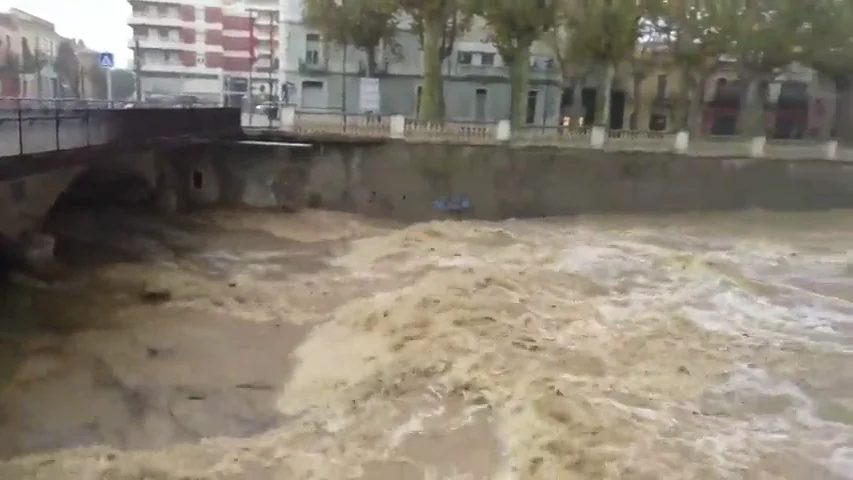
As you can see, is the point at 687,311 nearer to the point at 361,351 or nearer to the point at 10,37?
the point at 361,351

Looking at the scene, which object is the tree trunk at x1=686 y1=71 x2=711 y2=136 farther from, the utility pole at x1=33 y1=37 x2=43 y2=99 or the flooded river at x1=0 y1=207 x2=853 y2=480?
the utility pole at x1=33 y1=37 x2=43 y2=99

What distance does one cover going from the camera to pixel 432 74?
27406 millimetres

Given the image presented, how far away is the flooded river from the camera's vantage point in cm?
893

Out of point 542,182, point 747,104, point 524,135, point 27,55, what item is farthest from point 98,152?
point 747,104

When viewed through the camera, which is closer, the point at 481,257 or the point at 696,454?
the point at 696,454

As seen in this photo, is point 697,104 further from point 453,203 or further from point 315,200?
point 315,200

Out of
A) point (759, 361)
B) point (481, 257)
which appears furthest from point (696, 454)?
point (481, 257)

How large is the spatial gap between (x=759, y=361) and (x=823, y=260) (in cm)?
915

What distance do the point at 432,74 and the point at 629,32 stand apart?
23.4ft

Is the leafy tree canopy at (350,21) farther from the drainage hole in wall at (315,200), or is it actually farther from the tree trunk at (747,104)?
the tree trunk at (747,104)

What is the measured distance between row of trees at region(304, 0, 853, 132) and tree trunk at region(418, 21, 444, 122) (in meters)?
0.04

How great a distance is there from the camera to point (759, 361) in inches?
475

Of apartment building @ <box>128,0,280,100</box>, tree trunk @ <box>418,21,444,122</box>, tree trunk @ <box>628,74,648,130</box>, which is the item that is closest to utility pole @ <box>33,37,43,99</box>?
tree trunk @ <box>418,21,444,122</box>

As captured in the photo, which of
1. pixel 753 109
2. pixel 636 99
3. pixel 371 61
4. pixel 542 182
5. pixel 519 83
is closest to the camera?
pixel 542 182
